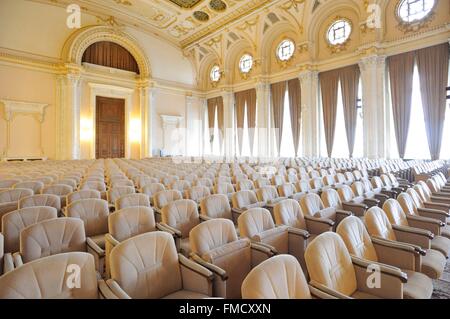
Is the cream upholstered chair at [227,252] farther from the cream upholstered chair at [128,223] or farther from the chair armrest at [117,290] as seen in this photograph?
the cream upholstered chair at [128,223]

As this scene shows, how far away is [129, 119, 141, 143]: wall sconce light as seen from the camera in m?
19.5

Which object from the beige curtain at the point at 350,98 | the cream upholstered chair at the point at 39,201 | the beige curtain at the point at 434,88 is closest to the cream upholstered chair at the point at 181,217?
the cream upholstered chair at the point at 39,201

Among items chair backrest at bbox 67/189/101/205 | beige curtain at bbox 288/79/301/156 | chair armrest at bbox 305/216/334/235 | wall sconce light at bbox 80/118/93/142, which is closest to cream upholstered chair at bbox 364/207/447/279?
chair armrest at bbox 305/216/334/235

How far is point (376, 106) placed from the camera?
1238 centimetres

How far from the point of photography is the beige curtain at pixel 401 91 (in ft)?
38.2

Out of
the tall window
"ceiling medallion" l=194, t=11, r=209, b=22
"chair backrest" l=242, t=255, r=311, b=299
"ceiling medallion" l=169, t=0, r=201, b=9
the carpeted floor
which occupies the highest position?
"ceiling medallion" l=169, t=0, r=201, b=9

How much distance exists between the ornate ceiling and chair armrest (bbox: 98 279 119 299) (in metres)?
16.3

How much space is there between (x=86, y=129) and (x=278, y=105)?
1316 cm

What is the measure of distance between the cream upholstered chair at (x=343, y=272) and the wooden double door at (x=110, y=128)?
1874 cm

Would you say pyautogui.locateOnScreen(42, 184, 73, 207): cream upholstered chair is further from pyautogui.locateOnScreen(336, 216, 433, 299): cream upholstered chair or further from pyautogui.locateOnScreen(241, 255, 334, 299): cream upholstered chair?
pyautogui.locateOnScreen(336, 216, 433, 299): cream upholstered chair

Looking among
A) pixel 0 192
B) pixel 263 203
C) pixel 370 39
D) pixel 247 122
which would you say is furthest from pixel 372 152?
pixel 0 192
